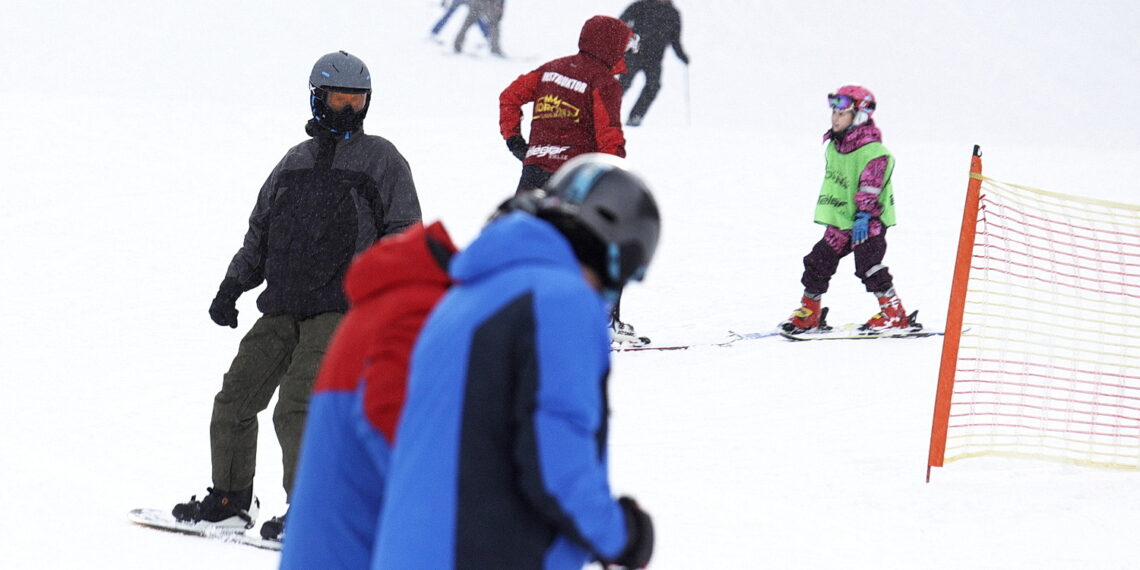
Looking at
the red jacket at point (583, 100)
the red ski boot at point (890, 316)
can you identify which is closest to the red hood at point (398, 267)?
the red jacket at point (583, 100)

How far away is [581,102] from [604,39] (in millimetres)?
336

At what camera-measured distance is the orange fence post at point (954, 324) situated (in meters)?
5.22

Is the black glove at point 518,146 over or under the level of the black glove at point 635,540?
over

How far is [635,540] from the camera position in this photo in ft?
6.65

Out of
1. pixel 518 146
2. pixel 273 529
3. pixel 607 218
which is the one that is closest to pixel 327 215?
pixel 273 529

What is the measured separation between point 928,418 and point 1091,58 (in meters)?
21.5

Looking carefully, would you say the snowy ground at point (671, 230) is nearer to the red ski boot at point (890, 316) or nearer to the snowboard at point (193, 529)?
the snowboard at point (193, 529)

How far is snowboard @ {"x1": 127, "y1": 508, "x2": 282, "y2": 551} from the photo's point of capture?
4254 millimetres

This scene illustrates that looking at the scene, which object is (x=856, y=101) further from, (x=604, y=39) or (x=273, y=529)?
(x=273, y=529)

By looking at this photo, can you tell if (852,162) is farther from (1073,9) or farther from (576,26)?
(1073,9)

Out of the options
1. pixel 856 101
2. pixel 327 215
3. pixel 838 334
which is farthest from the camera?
pixel 838 334

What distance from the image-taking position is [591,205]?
6.55ft

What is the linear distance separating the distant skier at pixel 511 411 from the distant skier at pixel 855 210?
6.07 m

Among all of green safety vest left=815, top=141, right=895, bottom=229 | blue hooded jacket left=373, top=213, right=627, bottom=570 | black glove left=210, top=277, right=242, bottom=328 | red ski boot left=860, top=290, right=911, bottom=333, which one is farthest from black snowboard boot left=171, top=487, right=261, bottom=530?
red ski boot left=860, top=290, right=911, bottom=333
